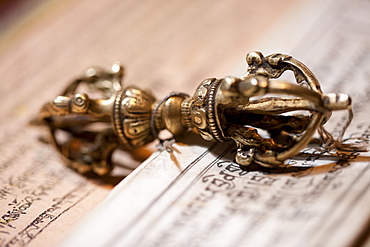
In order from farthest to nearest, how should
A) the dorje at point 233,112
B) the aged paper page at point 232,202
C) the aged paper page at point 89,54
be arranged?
the aged paper page at point 89,54 → the dorje at point 233,112 → the aged paper page at point 232,202

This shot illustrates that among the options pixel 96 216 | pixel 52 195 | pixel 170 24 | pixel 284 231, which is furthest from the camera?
pixel 170 24

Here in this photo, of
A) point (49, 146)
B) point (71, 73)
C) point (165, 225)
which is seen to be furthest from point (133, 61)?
point (165, 225)

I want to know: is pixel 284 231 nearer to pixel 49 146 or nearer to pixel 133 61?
pixel 49 146

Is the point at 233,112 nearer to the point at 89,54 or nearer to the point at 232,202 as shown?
the point at 232,202

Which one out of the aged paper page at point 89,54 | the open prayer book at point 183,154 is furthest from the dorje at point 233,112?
the aged paper page at point 89,54

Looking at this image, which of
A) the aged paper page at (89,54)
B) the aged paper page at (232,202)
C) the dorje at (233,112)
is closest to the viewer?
the aged paper page at (232,202)

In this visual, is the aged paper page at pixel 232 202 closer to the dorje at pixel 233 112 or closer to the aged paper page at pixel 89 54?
the dorje at pixel 233 112
